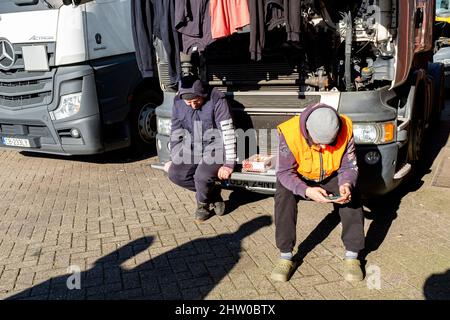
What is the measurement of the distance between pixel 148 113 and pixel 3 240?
11.0ft

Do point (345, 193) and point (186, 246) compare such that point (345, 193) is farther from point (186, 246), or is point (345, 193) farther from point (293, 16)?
point (293, 16)

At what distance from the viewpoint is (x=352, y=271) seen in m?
3.41

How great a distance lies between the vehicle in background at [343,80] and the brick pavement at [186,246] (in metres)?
0.47

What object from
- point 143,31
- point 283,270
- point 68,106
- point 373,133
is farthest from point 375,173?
point 68,106

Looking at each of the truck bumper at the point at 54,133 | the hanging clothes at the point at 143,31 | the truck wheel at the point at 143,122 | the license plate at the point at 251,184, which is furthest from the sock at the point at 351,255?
the truck wheel at the point at 143,122

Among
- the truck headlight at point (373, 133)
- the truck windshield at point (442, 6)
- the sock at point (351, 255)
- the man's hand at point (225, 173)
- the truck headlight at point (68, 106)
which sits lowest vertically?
the sock at point (351, 255)

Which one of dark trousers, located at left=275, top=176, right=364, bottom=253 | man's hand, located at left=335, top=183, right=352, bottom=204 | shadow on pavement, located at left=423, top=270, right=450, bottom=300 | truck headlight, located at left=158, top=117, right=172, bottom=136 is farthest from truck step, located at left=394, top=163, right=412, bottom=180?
truck headlight, located at left=158, top=117, right=172, bottom=136

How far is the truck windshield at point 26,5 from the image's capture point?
6.02 meters

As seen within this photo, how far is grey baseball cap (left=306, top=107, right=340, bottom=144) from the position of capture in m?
3.14

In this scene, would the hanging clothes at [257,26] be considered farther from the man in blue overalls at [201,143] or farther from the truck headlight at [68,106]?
the truck headlight at [68,106]

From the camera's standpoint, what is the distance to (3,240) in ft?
14.4
